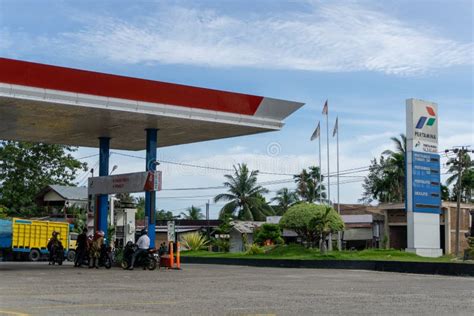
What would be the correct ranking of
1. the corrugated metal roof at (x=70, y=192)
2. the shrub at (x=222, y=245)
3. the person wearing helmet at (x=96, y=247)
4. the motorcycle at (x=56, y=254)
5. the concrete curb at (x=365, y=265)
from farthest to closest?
the corrugated metal roof at (x=70, y=192)
the shrub at (x=222, y=245)
the motorcycle at (x=56, y=254)
the person wearing helmet at (x=96, y=247)
the concrete curb at (x=365, y=265)

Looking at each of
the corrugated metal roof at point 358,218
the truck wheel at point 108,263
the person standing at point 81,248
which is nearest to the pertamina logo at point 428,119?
the truck wheel at point 108,263

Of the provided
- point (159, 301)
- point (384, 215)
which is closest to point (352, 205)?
point (384, 215)

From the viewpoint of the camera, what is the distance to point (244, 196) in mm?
63906

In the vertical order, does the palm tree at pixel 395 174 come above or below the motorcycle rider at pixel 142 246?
above

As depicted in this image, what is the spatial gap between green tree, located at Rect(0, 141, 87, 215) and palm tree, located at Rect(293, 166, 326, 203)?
73.5 ft

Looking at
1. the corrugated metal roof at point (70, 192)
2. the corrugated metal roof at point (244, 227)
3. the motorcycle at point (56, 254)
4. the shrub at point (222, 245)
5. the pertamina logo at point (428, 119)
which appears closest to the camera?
the motorcycle at point (56, 254)

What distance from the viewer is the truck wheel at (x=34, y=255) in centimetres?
3928

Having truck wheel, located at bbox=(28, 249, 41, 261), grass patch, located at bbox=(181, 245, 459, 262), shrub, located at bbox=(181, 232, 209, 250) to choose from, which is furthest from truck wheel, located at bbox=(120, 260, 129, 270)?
shrub, located at bbox=(181, 232, 209, 250)

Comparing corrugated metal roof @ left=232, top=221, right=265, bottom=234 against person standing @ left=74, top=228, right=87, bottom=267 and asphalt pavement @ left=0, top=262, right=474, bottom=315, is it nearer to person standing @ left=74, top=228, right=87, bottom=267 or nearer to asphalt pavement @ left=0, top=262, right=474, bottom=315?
person standing @ left=74, top=228, right=87, bottom=267

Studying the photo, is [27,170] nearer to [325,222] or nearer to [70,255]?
[70,255]

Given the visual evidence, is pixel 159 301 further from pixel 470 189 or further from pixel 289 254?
pixel 470 189

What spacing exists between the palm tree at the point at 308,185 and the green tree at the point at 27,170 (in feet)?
73.5

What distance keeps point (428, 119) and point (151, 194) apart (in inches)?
513

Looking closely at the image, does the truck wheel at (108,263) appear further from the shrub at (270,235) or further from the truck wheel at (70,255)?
the shrub at (270,235)
